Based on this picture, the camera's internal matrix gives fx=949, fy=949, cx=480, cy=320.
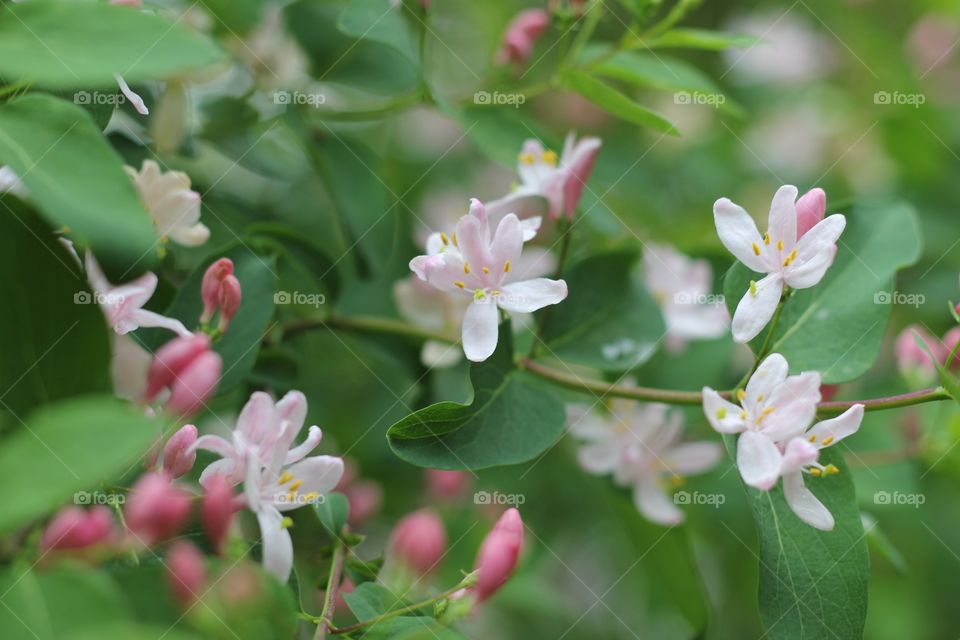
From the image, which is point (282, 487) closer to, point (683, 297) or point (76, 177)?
point (76, 177)

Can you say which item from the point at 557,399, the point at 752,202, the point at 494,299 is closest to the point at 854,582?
the point at 557,399

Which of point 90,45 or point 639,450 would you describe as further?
point 639,450

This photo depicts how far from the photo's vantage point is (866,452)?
1.48 metres

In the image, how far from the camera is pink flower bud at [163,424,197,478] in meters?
0.84

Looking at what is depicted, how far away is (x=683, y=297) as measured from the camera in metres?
1.43

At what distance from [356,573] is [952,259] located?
1.48m

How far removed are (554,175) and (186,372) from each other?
0.56m

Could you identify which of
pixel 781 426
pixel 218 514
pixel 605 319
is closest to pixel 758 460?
pixel 781 426

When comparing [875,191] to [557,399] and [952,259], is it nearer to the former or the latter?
[952,259]
